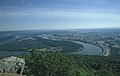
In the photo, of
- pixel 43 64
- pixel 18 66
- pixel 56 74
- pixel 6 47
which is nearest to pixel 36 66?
pixel 43 64

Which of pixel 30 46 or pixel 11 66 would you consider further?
pixel 30 46

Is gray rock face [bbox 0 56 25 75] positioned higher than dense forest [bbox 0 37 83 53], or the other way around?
gray rock face [bbox 0 56 25 75]

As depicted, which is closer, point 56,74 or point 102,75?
point 56,74

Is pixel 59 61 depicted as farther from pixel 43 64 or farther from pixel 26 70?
pixel 26 70

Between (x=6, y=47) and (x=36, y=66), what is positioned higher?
(x=36, y=66)

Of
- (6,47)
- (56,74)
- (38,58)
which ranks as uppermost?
(38,58)

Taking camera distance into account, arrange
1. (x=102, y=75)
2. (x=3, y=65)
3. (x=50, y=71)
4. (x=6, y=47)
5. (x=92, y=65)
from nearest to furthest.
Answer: (x=3, y=65) < (x=50, y=71) < (x=102, y=75) < (x=92, y=65) < (x=6, y=47)

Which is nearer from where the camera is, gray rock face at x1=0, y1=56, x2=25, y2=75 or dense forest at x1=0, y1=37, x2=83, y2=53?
gray rock face at x1=0, y1=56, x2=25, y2=75

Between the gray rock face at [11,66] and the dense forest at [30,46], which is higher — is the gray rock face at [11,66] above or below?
above

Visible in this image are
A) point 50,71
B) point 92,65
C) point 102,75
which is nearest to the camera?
point 50,71

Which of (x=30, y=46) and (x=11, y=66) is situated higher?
(x=11, y=66)

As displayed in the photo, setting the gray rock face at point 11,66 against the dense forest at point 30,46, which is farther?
the dense forest at point 30,46
